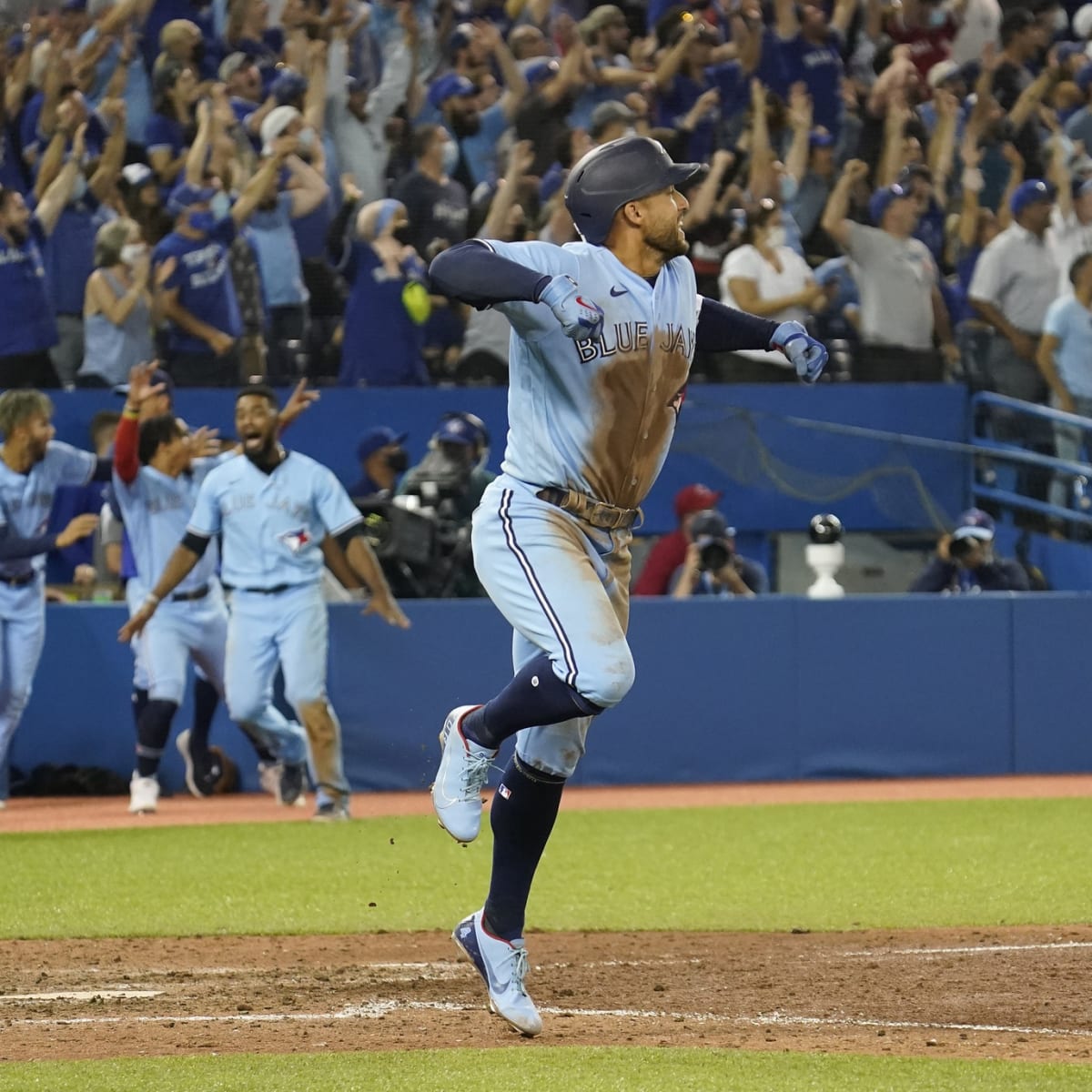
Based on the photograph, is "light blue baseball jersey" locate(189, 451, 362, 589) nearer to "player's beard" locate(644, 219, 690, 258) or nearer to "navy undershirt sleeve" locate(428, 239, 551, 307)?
"player's beard" locate(644, 219, 690, 258)

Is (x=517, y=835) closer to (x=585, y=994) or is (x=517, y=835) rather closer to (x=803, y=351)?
(x=585, y=994)

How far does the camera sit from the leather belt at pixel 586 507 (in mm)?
4867

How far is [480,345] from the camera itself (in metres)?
13.4

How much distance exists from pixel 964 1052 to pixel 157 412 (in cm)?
740

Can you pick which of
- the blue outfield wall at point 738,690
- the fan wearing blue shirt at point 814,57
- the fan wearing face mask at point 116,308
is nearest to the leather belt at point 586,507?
the blue outfield wall at point 738,690

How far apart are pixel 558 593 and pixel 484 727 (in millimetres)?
370

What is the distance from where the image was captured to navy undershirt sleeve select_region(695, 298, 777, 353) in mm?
5234

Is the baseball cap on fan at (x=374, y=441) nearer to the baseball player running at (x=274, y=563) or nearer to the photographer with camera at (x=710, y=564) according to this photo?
the photographer with camera at (x=710, y=564)

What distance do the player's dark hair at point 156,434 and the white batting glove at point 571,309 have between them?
6.97 meters

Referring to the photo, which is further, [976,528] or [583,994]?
[976,528]

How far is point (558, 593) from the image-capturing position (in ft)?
15.6

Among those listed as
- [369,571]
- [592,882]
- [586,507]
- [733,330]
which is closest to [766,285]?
[369,571]

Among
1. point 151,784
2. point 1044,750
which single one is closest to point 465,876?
point 151,784

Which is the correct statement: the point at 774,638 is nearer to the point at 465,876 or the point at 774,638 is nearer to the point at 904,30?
the point at 465,876
